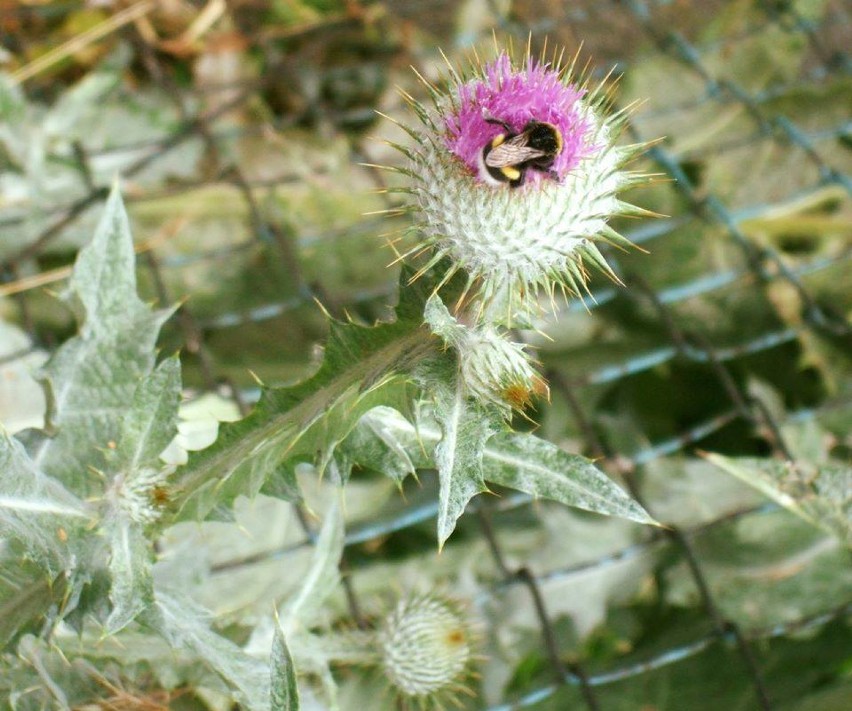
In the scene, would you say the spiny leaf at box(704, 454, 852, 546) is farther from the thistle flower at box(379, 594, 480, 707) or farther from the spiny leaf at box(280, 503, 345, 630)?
the spiny leaf at box(280, 503, 345, 630)

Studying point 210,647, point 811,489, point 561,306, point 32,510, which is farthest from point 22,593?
point 561,306

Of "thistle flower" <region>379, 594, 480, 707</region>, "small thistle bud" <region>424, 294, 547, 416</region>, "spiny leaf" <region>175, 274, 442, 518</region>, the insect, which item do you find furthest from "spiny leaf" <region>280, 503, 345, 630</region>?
the insect

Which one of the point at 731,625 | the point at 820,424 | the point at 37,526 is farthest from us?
the point at 820,424

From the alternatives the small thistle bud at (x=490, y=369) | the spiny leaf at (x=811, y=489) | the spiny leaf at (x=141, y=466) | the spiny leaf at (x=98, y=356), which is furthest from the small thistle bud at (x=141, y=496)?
the spiny leaf at (x=811, y=489)

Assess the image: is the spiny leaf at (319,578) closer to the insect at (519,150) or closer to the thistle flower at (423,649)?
the thistle flower at (423,649)

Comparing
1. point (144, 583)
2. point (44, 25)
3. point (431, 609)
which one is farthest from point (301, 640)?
point (44, 25)

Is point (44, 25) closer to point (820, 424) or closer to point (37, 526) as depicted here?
point (37, 526)
